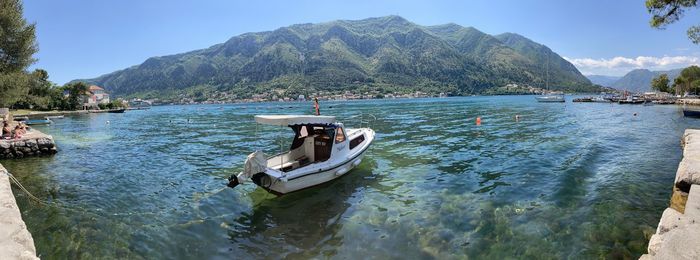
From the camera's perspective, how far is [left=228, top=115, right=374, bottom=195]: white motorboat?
1337 centimetres

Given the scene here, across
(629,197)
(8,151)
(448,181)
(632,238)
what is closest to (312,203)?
(448,181)

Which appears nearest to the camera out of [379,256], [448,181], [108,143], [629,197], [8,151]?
[379,256]

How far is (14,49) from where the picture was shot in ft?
116

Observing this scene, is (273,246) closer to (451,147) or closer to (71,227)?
(71,227)

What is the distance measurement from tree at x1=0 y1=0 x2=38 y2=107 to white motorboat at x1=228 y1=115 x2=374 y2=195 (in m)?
34.5

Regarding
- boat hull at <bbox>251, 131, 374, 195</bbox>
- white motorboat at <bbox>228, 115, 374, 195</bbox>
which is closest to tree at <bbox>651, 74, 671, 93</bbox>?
white motorboat at <bbox>228, 115, 374, 195</bbox>

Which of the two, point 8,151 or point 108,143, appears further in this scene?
point 108,143

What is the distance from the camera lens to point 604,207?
12.1 m

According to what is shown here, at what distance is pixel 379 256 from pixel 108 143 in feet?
111

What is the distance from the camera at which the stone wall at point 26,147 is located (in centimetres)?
2459

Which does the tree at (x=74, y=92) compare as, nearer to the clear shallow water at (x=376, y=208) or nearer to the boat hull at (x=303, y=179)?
the clear shallow water at (x=376, y=208)

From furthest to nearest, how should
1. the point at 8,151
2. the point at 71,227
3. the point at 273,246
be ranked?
1. the point at 8,151
2. the point at 71,227
3. the point at 273,246

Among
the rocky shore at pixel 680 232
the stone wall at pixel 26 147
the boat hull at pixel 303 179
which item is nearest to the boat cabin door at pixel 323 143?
the boat hull at pixel 303 179

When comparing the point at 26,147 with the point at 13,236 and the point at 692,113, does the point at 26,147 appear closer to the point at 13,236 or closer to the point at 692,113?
the point at 13,236
